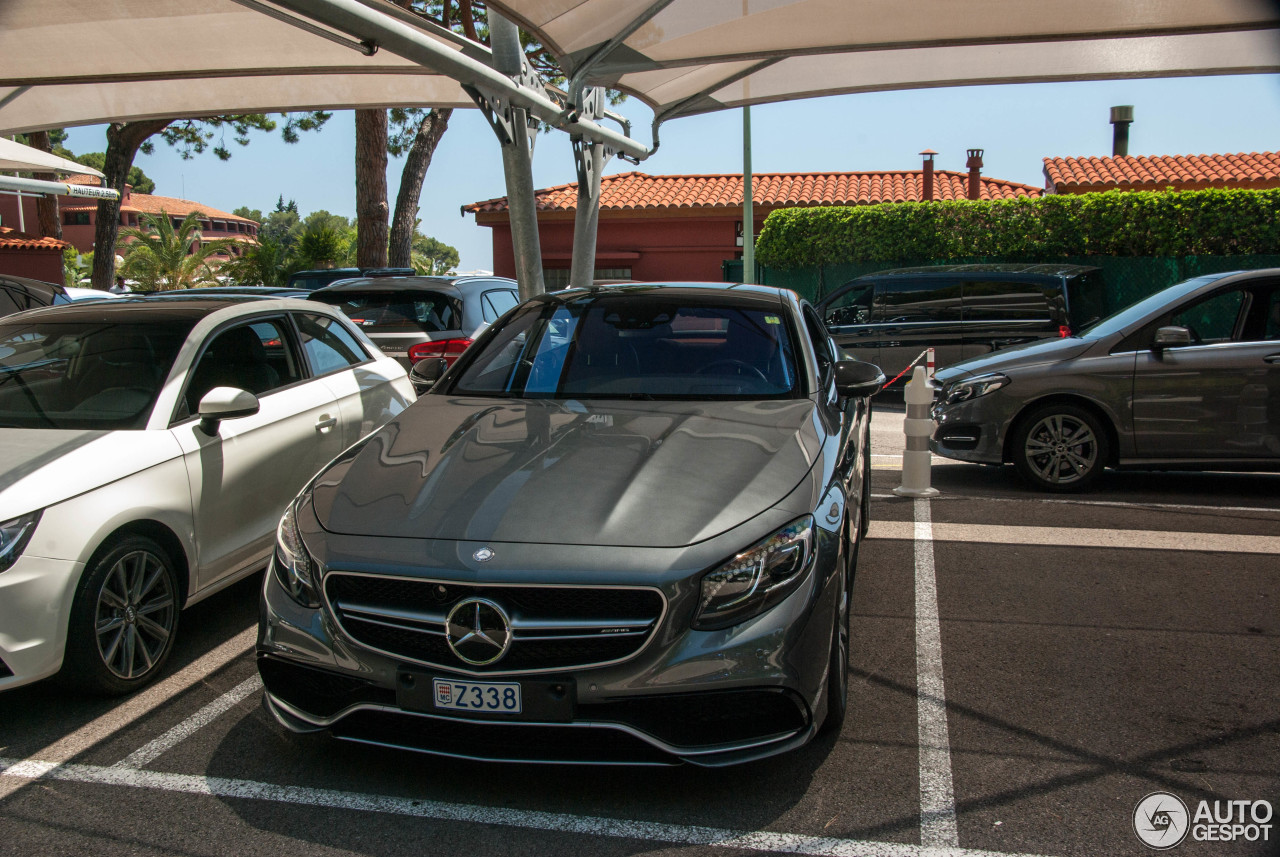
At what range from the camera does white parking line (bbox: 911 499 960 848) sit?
3045 millimetres

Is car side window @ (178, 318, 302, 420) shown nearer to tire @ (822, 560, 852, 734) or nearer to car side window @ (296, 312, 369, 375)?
car side window @ (296, 312, 369, 375)

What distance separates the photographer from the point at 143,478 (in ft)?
13.5

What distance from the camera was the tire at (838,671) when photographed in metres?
3.35

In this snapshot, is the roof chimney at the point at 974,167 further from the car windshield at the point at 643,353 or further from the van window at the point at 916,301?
the car windshield at the point at 643,353

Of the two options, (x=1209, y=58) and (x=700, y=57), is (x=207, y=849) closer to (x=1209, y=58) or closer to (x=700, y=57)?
(x=700, y=57)

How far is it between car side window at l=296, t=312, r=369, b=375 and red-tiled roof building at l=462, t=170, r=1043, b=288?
2235 cm

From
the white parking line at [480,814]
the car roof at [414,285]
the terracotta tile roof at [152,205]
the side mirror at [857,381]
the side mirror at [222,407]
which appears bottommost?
the white parking line at [480,814]

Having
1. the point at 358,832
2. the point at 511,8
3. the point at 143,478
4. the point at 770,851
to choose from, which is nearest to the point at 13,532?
the point at 143,478

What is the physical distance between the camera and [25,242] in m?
27.8

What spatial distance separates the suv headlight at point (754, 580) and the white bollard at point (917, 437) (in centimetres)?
439

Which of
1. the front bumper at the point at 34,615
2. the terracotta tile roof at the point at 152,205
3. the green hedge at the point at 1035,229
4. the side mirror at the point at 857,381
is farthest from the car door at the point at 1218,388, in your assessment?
the terracotta tile roof at the point at 152,205

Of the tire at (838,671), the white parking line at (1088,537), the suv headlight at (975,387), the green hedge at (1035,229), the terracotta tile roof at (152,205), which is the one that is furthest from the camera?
the terracotta tile roof at (152,205)

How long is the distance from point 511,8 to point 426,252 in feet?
456

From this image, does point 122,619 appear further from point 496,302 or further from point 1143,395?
point 1143,395
